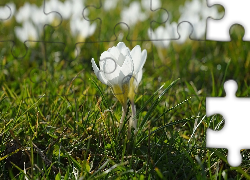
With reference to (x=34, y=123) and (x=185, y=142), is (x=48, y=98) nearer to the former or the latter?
(x=34, y=123)

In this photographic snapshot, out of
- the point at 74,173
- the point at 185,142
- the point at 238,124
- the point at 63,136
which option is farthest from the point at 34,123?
the point at 238,124

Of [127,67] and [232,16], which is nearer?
[127,67]

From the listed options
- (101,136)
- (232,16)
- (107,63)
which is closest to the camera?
(107,63)
